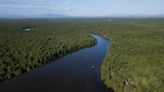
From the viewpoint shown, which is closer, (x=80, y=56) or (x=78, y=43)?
(x=80, y=56)

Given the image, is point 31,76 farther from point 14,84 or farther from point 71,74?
point 71,74

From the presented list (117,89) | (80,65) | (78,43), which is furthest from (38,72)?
(78,43)

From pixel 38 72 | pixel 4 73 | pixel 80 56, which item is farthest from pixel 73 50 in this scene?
pixel 4 73

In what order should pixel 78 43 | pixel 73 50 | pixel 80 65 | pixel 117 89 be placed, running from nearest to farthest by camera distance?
pixel 117 89, pixel 80 65, pixel 73 50, pixel 78 43

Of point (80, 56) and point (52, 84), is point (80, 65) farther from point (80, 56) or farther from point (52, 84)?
point (52, 84)

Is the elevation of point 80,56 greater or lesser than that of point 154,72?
lesser

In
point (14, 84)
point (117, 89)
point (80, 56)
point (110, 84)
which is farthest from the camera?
point (80, 56)
